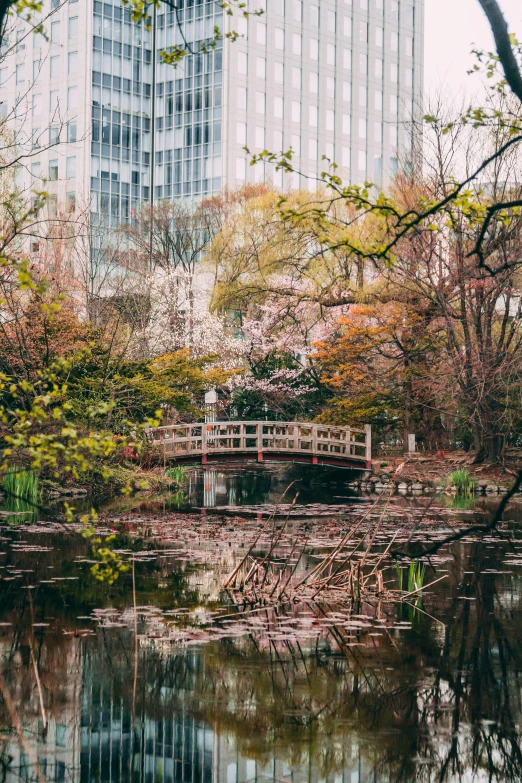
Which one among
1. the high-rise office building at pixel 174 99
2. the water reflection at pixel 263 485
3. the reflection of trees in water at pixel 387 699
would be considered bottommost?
the reflection of trees in water at pixel 387 699

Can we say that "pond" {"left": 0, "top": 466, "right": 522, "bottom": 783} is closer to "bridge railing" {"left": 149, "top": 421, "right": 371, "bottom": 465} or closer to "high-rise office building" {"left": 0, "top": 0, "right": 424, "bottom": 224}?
"bridge railing" {"left": 149, "top": 421, "right": 371, "bottom": 465}

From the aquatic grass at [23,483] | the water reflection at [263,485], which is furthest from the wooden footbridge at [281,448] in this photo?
the aquatic grass at [23,483]

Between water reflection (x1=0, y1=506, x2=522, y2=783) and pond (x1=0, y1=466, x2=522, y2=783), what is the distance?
0.06ft

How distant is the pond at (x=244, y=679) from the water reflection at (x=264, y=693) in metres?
0.02

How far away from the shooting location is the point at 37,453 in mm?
6215

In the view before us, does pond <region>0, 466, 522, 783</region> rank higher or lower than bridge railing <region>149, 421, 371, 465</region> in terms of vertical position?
lower

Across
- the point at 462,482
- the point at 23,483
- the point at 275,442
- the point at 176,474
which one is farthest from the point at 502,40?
the point at 275,442

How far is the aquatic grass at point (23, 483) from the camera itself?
23.3 m

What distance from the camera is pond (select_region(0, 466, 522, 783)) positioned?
7.66m

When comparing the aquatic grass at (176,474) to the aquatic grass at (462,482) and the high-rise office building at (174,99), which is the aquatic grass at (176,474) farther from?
the high-rise office building at (174,99)

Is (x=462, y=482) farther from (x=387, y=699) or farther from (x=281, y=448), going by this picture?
(x=387, y=699)

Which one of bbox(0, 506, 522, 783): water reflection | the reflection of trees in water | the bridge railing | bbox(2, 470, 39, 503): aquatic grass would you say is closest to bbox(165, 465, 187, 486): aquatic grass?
the bridge railing

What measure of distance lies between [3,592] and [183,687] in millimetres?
4482

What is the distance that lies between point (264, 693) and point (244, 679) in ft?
1.25
